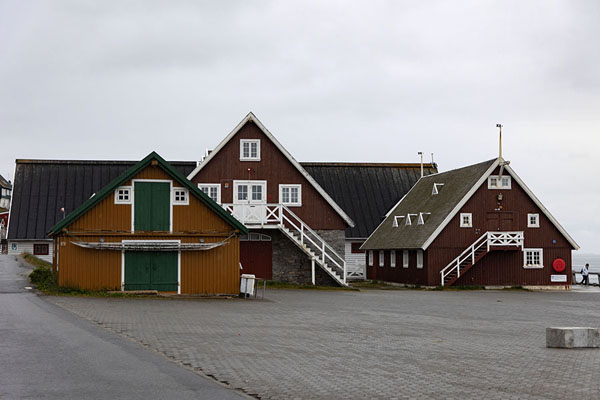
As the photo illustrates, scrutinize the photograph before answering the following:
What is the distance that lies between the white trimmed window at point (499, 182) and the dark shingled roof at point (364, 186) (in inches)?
468

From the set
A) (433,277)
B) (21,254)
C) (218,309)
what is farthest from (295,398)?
(21,254)

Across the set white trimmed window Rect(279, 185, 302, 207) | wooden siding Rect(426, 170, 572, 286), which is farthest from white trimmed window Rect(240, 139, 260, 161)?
wooden siding Rect(426, 170, 572, 286)

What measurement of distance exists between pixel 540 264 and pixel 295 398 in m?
38.8

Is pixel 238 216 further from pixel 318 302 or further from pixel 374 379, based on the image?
pixel 374 379

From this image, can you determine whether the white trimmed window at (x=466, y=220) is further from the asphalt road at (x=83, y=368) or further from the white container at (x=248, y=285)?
the asphalt road at (x=83, y=368)

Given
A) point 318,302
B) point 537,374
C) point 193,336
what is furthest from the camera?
point 318,302

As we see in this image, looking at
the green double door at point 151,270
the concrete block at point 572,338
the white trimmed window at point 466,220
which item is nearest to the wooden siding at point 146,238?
the green double door at point 151,270

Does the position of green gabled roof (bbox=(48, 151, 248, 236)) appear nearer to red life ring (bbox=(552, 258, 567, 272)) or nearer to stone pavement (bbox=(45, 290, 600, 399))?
stone pavement (bbox=(45, 290, 600, 399))

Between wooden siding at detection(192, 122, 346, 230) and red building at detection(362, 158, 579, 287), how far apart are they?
19.2 ft

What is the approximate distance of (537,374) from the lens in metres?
13.6

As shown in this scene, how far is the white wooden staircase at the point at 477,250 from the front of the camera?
1774 inches

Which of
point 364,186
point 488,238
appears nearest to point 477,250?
point 488,238

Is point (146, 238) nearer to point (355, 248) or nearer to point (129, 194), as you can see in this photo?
point (129, 194)

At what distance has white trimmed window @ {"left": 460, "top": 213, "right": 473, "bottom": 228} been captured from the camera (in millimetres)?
46312
